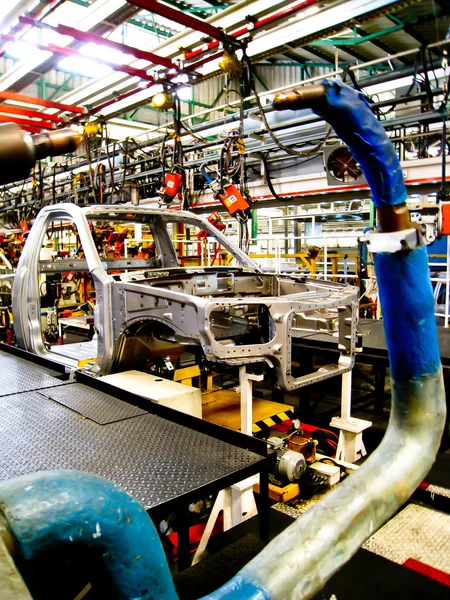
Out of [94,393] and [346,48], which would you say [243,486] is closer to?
[94,393]

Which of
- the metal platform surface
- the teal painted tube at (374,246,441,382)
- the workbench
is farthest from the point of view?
the metal platform surface

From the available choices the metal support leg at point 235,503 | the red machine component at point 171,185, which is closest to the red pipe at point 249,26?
the red machine component at point 171,185

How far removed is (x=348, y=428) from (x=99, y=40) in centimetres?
436

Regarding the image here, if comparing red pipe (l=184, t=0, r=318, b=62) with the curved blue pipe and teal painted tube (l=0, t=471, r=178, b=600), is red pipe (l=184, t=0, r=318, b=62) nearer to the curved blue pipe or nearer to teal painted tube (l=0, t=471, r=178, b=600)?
the curved blue pipe

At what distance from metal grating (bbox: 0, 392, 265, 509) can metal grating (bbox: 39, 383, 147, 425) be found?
7cm

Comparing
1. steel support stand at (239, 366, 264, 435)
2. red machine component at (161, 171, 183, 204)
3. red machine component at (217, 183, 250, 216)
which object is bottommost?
steel support stand at (239, 366, 264, 435)

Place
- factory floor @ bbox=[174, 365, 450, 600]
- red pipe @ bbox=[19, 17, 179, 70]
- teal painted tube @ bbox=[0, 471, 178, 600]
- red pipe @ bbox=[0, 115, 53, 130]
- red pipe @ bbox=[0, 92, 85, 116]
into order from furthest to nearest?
red pipe @ bbox=[0, 115, 53, 130] < red pipe @ bbox=[0, 92, 85, 116] < red pipe @ bbox=[19, 17, 179, 70] < factory floor @ bbox=[174, 365, 450, 600] < teal painted tube @ bbox=[0, 471, 178, 600]

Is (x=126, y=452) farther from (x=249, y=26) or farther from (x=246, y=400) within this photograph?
(x=249, y=26)

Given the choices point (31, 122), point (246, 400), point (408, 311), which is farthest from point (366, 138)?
point (31, 122)

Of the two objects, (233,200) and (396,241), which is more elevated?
(233,200)

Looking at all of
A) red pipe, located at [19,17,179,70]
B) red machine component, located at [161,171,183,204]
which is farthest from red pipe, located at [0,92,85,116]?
red pipe, located at [19,17,179,70]

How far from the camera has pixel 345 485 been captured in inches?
35.9

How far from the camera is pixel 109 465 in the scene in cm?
177

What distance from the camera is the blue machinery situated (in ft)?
1.84
